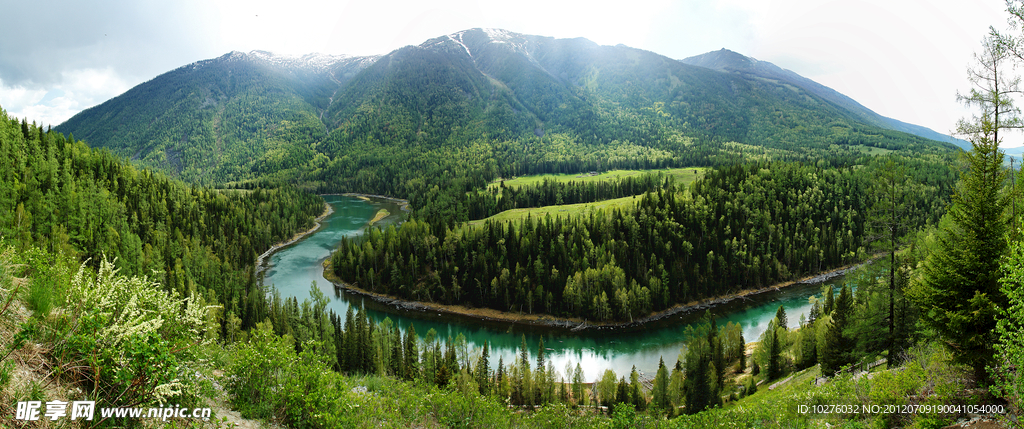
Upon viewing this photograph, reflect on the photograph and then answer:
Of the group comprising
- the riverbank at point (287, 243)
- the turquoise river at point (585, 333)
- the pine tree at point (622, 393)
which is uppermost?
the riverbank at point (287, 243)

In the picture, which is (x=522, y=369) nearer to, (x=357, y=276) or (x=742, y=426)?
(x=742, y=426)

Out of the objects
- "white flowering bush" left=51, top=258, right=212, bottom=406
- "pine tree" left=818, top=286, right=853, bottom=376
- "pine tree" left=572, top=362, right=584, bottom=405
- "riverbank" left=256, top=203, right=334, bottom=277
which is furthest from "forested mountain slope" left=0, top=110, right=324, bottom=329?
"pine tree" left=818, top=286, right=853, bottom=376

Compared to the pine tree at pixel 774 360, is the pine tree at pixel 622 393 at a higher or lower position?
lower

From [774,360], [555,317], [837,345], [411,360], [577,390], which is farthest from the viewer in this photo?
[555,317]

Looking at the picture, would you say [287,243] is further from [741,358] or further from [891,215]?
[891,215]

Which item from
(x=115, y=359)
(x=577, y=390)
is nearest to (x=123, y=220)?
(x=577, y=390)

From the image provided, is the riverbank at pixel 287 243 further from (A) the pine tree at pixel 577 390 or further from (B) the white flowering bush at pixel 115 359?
(B) the white flowering bush at pixel 115 359

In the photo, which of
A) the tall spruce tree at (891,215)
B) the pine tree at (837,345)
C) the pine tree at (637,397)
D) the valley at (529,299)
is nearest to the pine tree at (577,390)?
the valley at (529,299)

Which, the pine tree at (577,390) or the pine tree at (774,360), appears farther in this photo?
the pine tree at (577,390)

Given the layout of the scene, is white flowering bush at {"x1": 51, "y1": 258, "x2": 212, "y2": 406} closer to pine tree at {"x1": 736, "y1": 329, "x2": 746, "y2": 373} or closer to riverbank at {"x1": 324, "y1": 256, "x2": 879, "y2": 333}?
pine tree at {"x1": 736, "y1": 329, "x2": 746, "y2": 373}
